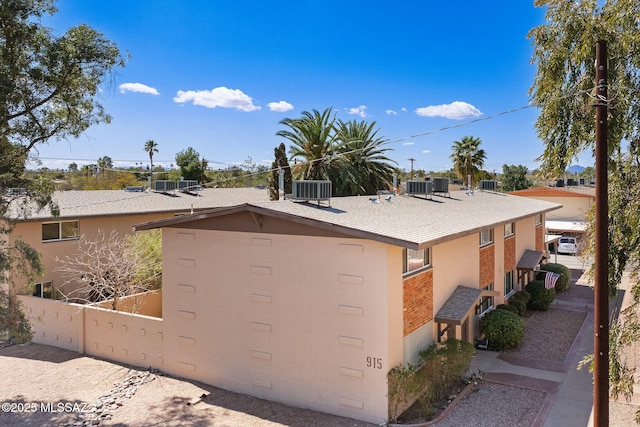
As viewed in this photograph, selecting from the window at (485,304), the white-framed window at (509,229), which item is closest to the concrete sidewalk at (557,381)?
the window at (485,304)

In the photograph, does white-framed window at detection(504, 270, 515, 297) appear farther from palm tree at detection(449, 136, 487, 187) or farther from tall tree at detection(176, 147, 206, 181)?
tall tree at detection(176, 147, 206, 181)

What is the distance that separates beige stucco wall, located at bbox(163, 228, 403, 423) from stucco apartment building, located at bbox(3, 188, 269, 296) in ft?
24.9

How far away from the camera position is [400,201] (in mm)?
19625

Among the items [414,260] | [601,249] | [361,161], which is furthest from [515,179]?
[601,249]

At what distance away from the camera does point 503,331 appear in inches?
671

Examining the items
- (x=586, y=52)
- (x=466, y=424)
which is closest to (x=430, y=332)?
(x=466, y=424)

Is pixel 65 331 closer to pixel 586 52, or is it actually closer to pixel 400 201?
pixel 400 201

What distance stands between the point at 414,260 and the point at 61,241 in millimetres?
17151

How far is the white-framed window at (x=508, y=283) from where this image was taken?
22703 mm

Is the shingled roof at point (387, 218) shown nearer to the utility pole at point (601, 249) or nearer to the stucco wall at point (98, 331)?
the stucco wall at point (98, 331)

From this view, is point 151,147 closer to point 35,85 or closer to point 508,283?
point 35,85

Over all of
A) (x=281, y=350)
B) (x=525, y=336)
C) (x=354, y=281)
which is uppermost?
(x=354, y=281)

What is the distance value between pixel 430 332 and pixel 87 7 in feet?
57.4

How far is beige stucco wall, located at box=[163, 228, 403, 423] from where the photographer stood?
1176 cm
